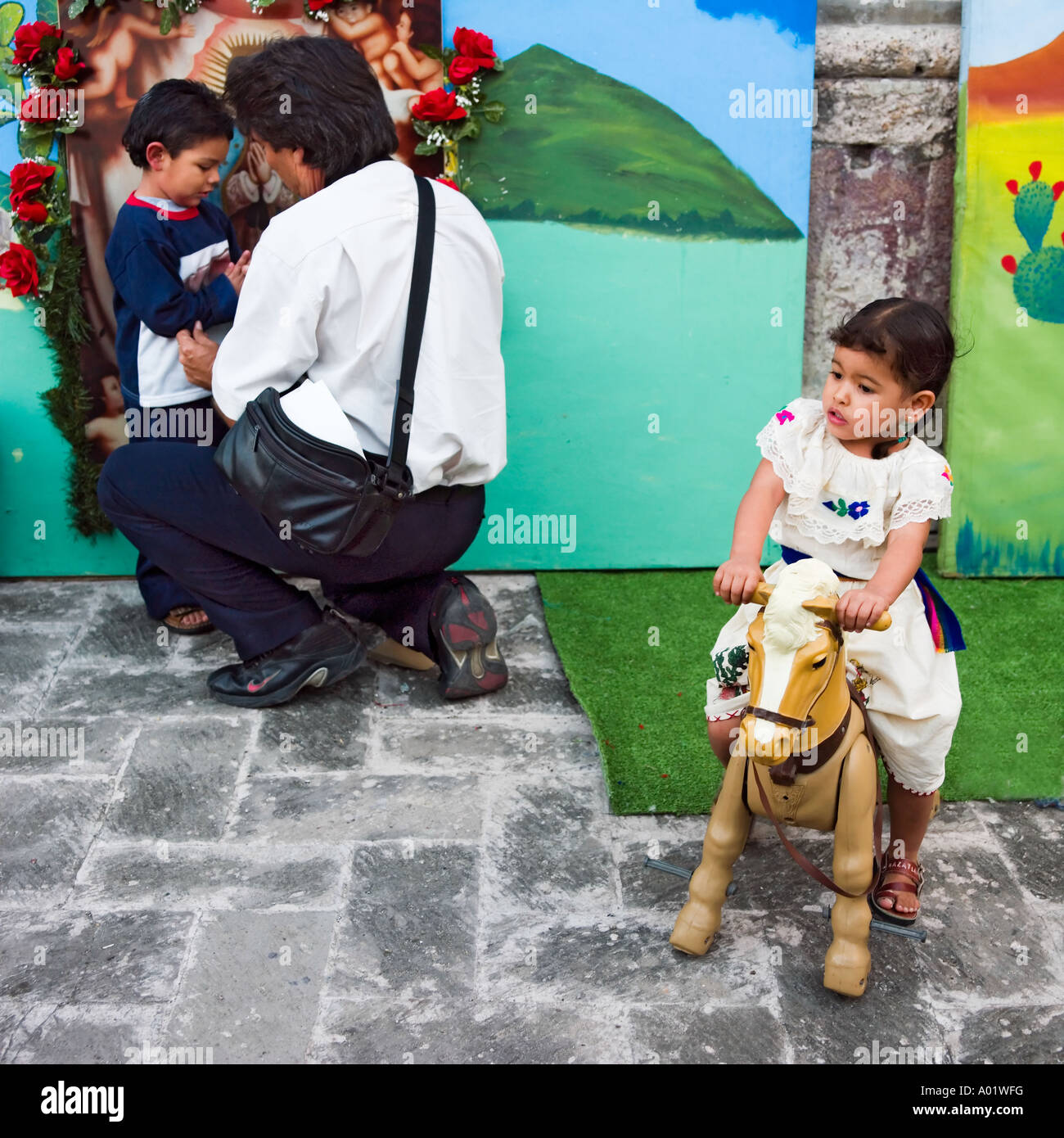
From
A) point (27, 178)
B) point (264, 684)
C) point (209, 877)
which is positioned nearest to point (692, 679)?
point (264, 684)

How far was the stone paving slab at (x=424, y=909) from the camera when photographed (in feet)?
7.83

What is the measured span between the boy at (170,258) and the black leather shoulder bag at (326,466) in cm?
75

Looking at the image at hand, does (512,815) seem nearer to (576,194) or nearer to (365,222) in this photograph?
(365,222)

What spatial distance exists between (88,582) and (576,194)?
222 cm

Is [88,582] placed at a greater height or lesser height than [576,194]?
lesser

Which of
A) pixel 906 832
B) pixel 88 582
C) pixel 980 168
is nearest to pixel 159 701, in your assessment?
pixel 88 582

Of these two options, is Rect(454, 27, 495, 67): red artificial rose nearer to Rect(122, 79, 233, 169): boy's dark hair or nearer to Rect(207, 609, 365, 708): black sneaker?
Rect(122, 79, 233, 169): boy's dark hair

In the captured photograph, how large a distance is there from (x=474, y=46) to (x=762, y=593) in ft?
8.29

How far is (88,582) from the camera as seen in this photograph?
4496mm

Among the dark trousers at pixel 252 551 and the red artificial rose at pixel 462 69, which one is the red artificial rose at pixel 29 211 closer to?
the dark trousers at pixel 252 551

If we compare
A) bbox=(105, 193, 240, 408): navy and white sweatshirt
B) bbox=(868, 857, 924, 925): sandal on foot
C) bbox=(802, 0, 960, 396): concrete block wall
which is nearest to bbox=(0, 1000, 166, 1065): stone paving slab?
bbox=(868, 857, 924, 925): sandal on foot

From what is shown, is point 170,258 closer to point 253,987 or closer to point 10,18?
point 10,18

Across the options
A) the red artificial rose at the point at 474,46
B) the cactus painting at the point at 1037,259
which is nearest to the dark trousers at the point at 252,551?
the red artificial rose at the point at 474,46

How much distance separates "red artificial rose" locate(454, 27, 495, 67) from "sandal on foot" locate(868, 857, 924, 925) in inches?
109
